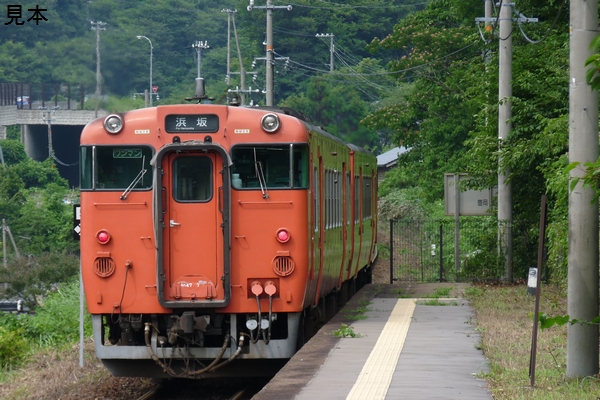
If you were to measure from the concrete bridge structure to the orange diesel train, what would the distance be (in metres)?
45.5

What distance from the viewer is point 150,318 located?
11133mm

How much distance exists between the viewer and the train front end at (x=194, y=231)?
11023 mm

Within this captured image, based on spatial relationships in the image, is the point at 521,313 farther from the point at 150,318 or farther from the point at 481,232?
the point at 481,232

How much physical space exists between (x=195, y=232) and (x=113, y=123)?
5.03 feet

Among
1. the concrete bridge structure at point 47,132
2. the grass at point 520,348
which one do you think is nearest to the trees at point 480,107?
the grass at point 520,348

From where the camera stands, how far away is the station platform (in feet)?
28.8

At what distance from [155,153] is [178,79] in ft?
119

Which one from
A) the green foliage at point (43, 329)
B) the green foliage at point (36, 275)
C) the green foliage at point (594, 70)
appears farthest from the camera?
the green foliage at point (36, 275)

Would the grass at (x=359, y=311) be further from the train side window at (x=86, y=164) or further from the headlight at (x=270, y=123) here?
the train side window at (x=86, y=164)

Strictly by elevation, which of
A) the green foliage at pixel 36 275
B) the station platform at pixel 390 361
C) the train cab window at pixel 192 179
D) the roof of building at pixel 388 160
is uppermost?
the roof of building at pixel 388 160

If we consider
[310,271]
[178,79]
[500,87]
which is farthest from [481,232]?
[178,79]

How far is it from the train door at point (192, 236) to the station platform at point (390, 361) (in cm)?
127

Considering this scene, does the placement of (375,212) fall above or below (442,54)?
below

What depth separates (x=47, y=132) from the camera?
225ft
